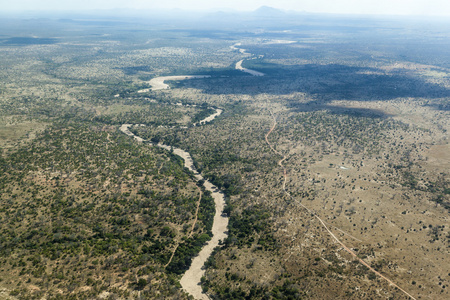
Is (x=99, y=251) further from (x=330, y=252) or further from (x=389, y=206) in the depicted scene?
(x=389, y=206)

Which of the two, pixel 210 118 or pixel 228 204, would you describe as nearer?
pixel 228 204

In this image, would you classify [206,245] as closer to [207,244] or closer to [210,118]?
[207,244]

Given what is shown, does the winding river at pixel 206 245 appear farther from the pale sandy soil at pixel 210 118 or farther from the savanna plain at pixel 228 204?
the pale sandy soil at pixel 210 118

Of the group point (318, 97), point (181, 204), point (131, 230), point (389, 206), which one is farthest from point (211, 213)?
point (318, 97)

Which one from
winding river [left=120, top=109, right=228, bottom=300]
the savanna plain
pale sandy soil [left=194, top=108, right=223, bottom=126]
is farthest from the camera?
pale sandy soil [left=194, top=108, right=223, bottom=126]

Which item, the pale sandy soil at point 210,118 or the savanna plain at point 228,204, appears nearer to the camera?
the savanna plain at point 228,204

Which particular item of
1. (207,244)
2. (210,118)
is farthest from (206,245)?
(210,118)

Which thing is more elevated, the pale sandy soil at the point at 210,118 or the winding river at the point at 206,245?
the pale sandy soil at the point at 210,118

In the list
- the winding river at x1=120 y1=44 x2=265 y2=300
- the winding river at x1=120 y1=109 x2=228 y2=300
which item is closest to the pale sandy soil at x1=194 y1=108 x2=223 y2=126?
the winding river at x1=120 y1=44 x2=265 y2=300

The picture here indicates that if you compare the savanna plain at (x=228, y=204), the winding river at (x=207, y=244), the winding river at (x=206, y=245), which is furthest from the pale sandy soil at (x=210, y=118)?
the winding river at (x=206, y=245)

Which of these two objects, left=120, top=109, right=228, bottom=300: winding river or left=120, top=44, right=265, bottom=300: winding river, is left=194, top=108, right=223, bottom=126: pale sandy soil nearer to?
left=120, top=44, right=265, bottom=300: winding river

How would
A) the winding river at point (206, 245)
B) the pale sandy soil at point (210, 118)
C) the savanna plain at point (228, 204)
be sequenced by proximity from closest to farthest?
the savanna plain at point (228, 204) < the winding river at point (206, 245) < the pale sandy soil at point (210, 118)
